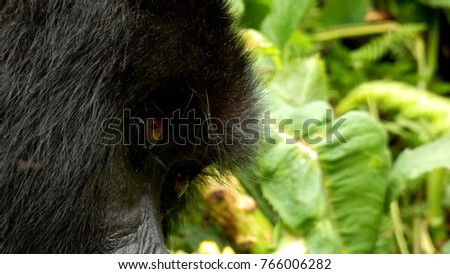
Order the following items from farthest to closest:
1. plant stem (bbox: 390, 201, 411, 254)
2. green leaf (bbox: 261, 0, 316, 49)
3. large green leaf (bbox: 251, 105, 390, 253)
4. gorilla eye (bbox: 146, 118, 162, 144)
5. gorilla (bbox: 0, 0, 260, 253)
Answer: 1. plant stem (bbox: 390, 201, 411, 254)
2. green leaf (bbox: 261, 0, 316, 49)
3. large green leaf (bbox: 251, 105, 390, 253)
4. gorilla eye (bbox: 146, 118, 162, 144)
5. gorilla (bbox: 0, 0, 260, 253)

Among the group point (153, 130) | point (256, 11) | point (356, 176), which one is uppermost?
point (153, 130)

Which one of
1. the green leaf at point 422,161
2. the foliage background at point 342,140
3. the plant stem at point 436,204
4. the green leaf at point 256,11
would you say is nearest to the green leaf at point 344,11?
the foliage background at point 342,140

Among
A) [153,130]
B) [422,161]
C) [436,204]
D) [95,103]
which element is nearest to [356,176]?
[422,161]

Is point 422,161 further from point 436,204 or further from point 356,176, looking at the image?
point 436,204

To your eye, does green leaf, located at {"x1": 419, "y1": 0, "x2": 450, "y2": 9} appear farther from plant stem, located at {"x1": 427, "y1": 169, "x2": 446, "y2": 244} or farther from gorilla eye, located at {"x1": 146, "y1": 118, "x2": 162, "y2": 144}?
gorilla eye, located at {"x1": 146, "y1": 118, "x2": 162, "y2": 144}

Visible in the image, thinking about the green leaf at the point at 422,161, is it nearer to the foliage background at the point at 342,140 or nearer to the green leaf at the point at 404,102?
the foliage background at the point at 342,140

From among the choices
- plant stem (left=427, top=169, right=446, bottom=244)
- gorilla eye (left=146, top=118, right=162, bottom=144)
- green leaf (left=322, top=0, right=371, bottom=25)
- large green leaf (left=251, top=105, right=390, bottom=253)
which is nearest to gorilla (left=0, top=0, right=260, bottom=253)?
gorilla eye (left=146, top=118, right=162, bottom=144)

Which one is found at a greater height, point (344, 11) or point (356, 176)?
point (356, 176)
